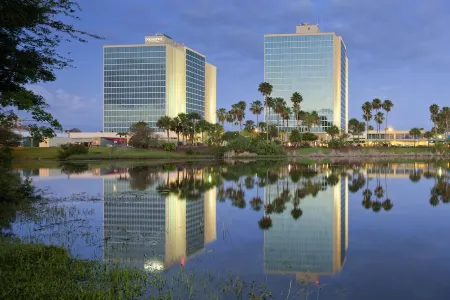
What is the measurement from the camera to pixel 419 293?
11.8 metres

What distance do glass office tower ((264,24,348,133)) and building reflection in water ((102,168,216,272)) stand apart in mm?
159087

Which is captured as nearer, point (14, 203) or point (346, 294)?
point (346, 294)

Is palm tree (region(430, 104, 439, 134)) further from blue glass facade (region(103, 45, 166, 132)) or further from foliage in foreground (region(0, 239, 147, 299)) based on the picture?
foliage in foreground (region(0, 239, 147, 299))

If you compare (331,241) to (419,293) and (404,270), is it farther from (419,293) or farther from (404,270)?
(419,293)

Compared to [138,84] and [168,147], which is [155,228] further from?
[138,84]

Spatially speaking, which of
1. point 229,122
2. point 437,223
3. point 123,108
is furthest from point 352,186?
point 123,108

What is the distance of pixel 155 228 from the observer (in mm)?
20797

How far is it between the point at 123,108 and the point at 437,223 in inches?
7106

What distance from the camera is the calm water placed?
1293cm

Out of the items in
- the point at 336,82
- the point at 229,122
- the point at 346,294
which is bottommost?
the point at 346,294

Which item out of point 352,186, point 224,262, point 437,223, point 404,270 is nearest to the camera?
point 404,270

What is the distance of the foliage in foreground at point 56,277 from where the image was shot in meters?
9.83

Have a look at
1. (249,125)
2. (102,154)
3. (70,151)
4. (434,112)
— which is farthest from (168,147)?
(434,112)

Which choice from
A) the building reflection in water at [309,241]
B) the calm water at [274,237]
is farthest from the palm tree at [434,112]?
the building reflection in water at [309,241]
